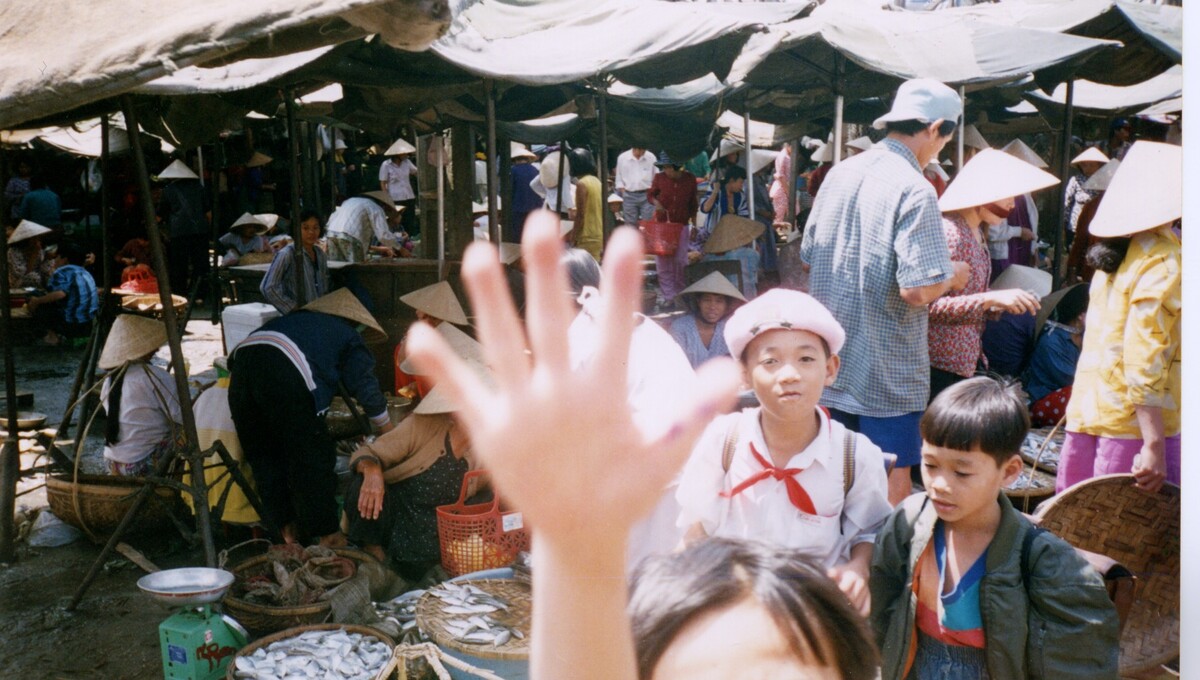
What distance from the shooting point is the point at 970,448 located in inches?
Result: 94.5

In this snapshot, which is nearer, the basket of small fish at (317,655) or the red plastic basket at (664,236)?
the basket of small fish at (317,655)

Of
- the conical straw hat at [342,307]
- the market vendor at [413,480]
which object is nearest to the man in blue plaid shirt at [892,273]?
the market vendor at [413,480]

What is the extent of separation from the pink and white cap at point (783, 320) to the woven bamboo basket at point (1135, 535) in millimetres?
1453

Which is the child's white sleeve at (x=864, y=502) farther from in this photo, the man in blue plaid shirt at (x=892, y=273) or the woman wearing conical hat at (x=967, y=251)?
the woman wearing conical hat at (x=967, y=251)

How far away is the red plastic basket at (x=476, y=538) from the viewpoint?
414 centimetres

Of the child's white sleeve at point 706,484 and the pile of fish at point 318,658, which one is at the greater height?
the child's white sleeve at point 706,484

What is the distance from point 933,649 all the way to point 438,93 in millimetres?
4552

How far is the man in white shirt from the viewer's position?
12781 mm

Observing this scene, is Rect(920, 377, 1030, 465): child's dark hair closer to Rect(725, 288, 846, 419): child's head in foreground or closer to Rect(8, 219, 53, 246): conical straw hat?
Rect(725, 288, 846, 419): child's head in foreground

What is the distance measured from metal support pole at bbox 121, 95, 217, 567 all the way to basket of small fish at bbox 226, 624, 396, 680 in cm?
82

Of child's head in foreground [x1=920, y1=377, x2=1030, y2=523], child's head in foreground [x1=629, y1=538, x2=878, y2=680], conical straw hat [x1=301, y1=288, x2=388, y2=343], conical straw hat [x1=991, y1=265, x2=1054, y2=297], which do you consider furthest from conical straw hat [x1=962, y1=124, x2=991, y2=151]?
child's head in foreground [x1=629, y1=538, x2=878, y2=680]

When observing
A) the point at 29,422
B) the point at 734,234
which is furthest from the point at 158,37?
the point at 734,234

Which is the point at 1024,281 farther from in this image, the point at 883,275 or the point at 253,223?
the point at 253,223

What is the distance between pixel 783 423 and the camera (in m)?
2.41
